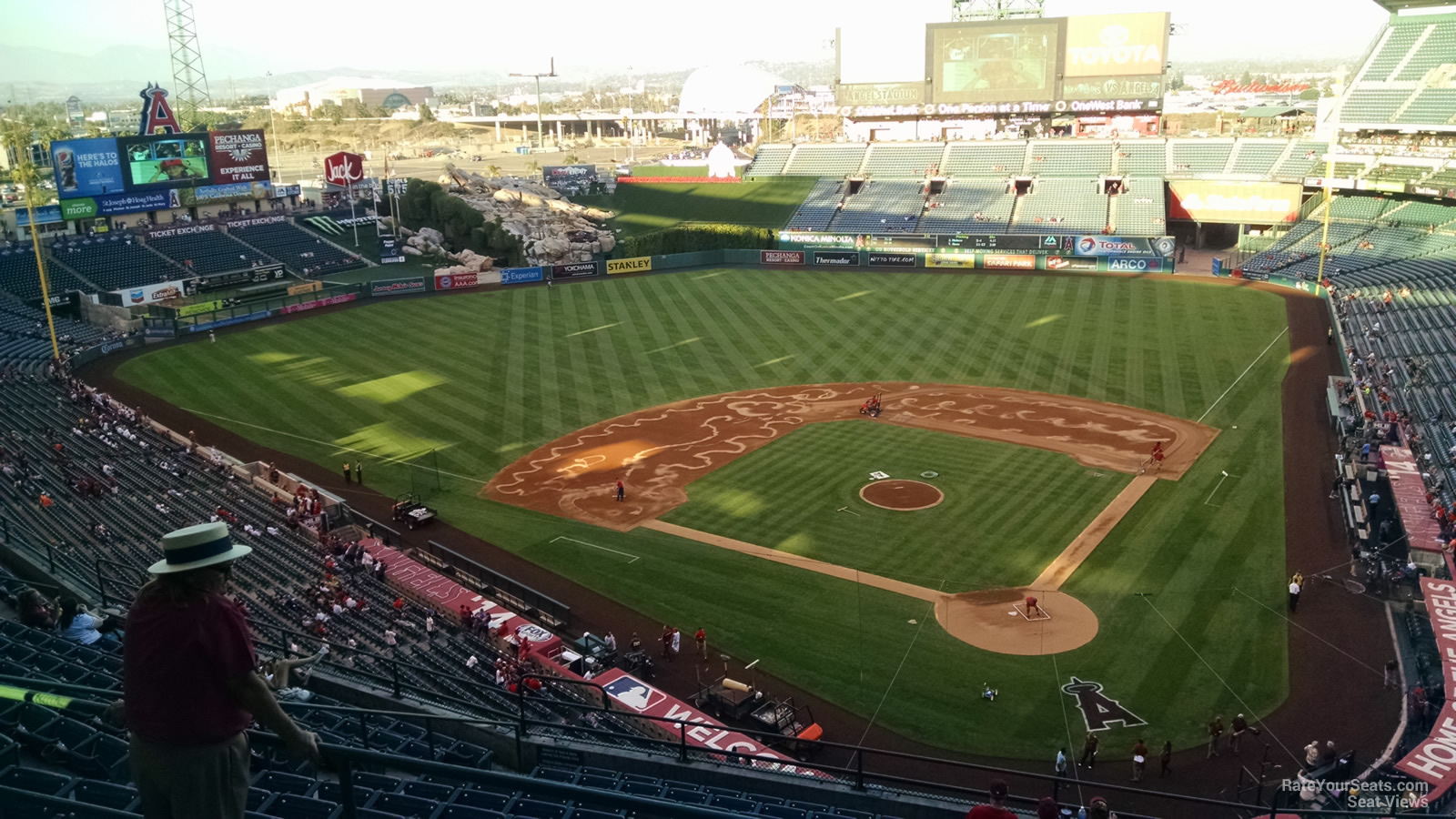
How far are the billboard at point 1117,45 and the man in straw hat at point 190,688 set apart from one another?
85228 millimetres

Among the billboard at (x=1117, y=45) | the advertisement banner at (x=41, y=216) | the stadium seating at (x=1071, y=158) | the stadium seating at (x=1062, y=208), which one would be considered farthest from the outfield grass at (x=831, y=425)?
the advertisement banner at (x=41, y=216)

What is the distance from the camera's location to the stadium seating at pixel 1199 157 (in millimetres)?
80438

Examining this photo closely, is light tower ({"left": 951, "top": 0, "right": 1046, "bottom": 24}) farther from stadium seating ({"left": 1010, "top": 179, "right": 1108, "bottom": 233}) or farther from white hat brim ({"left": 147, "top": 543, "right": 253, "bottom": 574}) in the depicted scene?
white hat brim ({"left": 147, "top": 543, "right": 253, "bottom": 574})

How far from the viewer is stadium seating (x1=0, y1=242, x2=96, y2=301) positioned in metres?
63.5

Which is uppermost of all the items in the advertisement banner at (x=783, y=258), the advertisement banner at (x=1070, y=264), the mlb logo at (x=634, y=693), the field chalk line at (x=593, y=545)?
the advertisement banner at (x=783, y=258)

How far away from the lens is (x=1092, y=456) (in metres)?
37.1

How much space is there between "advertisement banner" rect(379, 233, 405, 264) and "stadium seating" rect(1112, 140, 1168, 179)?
58759mm

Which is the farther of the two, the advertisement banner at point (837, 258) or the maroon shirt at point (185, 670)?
the advertisement banner at point (837, 258)


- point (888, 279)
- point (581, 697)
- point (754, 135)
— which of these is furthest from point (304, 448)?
point (754, 135)

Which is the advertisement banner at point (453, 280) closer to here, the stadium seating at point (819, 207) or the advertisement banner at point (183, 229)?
the advertisement banner at point (183, 229)

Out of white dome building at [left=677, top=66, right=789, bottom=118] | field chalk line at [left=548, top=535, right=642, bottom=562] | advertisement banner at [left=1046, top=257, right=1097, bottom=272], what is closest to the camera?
field chalk line at [left=548, top=535, right=642, bottom=562]

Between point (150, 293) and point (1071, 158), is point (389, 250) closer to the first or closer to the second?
point (150, 293)

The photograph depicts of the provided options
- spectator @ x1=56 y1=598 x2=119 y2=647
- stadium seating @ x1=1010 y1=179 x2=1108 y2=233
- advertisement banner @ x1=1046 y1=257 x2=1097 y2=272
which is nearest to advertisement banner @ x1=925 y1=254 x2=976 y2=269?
advertisement banner @ x1=1046 y1=257 x2=1097 y2=272

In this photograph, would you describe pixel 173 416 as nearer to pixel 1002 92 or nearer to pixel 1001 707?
pixel 1001 707
